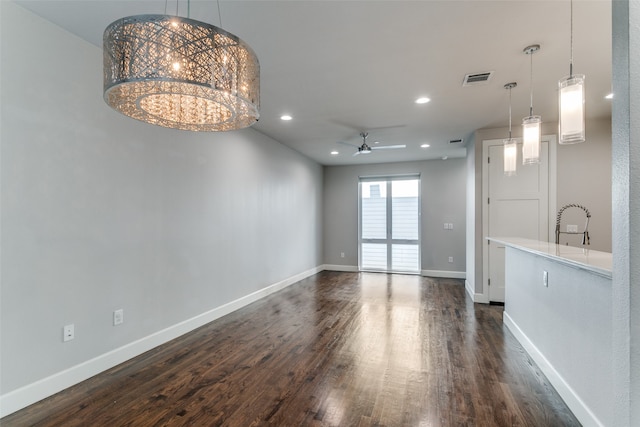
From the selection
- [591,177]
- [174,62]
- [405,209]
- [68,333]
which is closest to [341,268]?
[405,209]

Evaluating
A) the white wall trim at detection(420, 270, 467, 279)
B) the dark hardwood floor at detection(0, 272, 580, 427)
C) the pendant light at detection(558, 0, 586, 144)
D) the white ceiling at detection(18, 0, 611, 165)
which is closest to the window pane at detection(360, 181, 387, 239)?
the white wall trim at detection(420, 270, 467, 279)

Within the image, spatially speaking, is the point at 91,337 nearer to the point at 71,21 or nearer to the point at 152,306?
the point at 152,306

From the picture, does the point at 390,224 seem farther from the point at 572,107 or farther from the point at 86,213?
the point at 86,213

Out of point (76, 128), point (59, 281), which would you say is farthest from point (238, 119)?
point (59, 281)

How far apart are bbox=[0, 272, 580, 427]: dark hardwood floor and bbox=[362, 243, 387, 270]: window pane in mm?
3447

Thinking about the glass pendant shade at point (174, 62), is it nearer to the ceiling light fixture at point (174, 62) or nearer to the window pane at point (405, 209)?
the ceiling light fixture at point (174, 62)

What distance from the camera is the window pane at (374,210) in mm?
7453

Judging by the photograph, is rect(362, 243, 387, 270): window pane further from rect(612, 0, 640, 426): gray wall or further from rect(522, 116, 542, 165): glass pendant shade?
rect(612, 0, 640, 426): gray wall

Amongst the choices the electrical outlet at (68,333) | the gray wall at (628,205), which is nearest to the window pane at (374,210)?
the electrical outlet at (68,333)

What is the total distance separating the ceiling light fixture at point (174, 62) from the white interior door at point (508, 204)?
170 inches

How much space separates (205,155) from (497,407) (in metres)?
3.68

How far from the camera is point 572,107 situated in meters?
1.84

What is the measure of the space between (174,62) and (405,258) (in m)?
6.78

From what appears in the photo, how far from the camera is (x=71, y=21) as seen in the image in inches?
86.9
